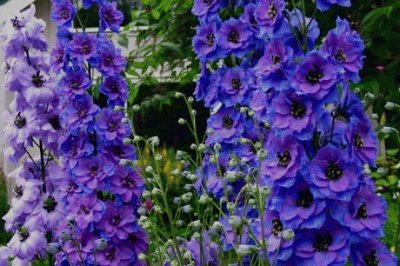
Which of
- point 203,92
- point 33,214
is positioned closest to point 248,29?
point 203,92

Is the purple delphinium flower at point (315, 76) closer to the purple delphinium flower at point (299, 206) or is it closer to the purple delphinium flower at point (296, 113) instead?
the purple delphinium flower at point (296, 113)

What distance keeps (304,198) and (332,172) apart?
3.7 inches

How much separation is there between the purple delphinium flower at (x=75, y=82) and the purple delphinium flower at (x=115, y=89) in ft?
0.23

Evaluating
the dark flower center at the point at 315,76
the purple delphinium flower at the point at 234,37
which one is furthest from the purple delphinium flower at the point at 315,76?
the purple delphinium flower at the point at 234,37

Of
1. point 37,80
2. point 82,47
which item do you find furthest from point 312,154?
point 37,80

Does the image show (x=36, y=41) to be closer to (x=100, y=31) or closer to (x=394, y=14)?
(x=100, y=31)

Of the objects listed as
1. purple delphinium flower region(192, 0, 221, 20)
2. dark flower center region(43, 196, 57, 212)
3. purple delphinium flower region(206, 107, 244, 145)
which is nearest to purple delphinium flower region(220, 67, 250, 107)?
purple delphinium flower region(206, 107, 244, 145)

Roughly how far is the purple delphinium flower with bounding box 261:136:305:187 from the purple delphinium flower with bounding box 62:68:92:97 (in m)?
0.83

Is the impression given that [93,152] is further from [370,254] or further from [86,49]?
[370,254]

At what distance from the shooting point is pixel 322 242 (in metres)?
1.87

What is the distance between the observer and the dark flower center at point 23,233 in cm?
255

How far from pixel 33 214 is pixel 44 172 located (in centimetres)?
15

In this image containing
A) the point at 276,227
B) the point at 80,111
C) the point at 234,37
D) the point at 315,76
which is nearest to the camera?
the point at 315,76

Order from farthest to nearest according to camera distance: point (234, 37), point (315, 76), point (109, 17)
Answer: point (109, 17) < point (234, 37) < point (315, 76)
